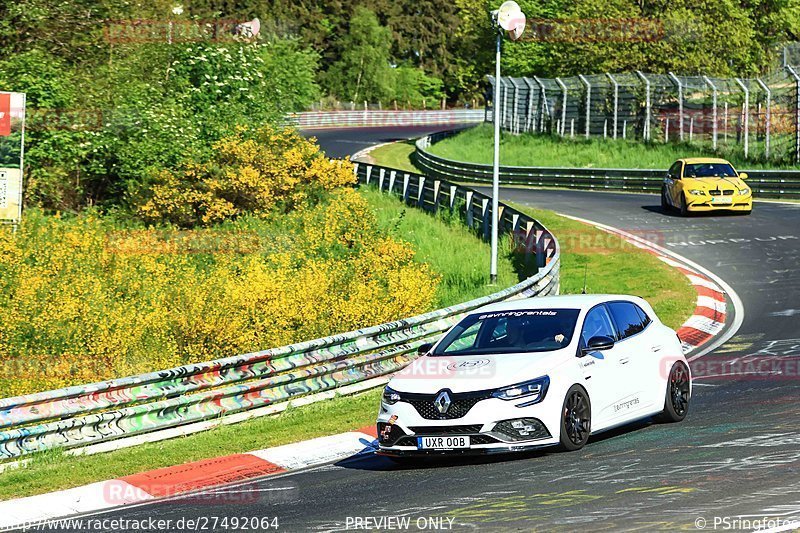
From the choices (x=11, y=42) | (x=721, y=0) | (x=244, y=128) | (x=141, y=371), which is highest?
(x=721, y=0)

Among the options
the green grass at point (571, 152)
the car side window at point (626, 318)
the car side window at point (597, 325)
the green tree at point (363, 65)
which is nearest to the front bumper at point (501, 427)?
the car side window at point (597, 325)

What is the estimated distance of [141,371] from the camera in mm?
16891

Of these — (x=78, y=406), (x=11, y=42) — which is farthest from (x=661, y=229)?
(x=78, y=406)

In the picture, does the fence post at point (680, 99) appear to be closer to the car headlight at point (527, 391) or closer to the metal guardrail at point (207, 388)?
the metal guardrail at point (207, 388)

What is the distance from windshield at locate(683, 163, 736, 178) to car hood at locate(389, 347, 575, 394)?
2359 cm

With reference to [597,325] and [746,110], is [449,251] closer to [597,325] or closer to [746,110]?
[597,325]

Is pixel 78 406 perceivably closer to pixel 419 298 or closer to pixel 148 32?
pixel 419 298

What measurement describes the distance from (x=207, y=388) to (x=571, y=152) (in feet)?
136

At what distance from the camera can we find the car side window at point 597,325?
475 inches

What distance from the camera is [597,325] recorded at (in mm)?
12336

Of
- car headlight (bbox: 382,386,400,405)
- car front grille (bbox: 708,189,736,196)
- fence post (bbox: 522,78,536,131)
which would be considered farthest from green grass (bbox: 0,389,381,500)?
fence post (bbox: 522,78,536,131)

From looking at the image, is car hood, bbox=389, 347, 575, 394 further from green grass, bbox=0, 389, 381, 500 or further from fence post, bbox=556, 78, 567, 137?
fence post, bbox=556, 78, 567, 137

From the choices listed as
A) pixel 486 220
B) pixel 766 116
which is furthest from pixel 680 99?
pixel 486 220

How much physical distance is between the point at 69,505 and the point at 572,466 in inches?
179
